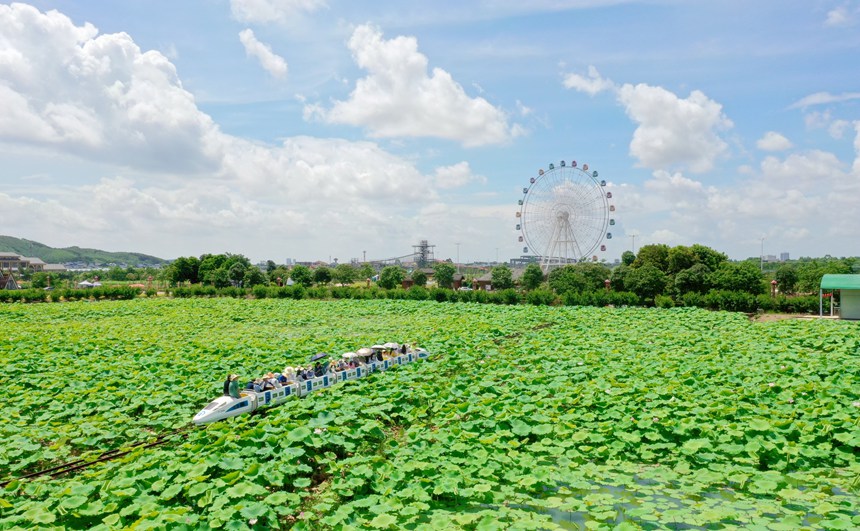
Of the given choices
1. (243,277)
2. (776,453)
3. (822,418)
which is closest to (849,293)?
(822,418)

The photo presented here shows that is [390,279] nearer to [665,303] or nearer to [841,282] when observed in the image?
[665,303]

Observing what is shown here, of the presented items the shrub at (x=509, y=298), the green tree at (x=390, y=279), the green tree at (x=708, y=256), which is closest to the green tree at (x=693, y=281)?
the green tree at (x=708, y=256)

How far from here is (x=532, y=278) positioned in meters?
52.0

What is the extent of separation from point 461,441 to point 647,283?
1122 inches

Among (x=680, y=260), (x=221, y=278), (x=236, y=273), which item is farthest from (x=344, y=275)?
(x=680, y=260)

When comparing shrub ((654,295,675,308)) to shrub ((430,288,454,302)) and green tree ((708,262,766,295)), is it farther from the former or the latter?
shrub ((430,288,454,302))

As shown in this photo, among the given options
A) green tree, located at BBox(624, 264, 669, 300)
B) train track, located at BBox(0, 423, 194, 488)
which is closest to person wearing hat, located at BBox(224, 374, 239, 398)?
train track, located at BBox(0, 423, 194, 488)

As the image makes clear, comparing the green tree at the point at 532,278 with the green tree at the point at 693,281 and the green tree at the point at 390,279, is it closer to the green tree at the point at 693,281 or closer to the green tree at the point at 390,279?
the green tree at the point at 390,279

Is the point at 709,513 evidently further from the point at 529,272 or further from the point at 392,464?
the point at 529,272

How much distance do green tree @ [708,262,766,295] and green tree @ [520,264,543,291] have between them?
64.8ft

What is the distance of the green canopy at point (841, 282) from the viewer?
23000mm

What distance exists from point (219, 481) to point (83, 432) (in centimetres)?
412

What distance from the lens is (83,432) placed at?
840cm

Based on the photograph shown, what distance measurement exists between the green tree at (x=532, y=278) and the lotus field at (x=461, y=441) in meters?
36.4
